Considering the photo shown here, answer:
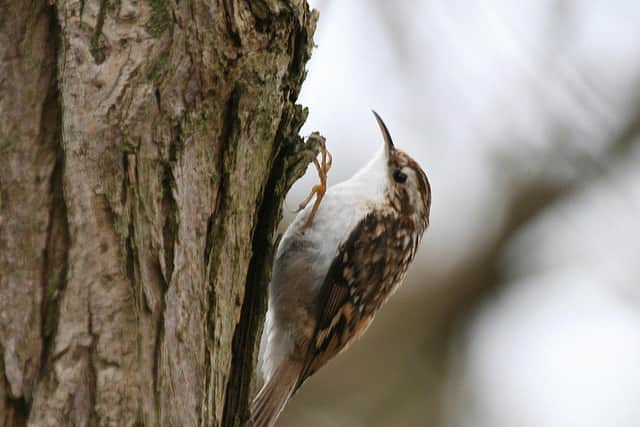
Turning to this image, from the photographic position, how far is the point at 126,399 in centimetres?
114

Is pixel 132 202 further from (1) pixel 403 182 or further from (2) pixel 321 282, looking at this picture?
(1) pixel 403 182

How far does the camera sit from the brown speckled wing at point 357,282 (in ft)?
7.47

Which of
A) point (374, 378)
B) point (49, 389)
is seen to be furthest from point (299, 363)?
point (49, 389)

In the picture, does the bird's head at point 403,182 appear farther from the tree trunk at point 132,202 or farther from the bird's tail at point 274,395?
the tree trunk at point 132,202

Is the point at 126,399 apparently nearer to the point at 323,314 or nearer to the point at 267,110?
the point at 267,110

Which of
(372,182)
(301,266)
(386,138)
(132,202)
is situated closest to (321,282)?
(301,266)

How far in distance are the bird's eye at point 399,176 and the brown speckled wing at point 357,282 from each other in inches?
4.5

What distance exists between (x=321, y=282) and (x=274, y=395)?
0.34 metres

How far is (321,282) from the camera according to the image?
2271mm

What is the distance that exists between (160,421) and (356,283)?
3.96ft

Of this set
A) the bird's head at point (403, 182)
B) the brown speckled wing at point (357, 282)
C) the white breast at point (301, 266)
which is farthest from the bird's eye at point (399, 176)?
the white breast at point (301, 266)

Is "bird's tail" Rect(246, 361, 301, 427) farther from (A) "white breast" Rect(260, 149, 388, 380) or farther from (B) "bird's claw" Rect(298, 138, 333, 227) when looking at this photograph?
(B) "bird's claw" Rect(298, 138, 333, 227)

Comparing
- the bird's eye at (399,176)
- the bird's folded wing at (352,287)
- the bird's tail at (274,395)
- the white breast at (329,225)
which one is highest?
the bird's eye at (399,176)

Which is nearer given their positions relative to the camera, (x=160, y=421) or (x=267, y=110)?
(x=160, y=421)
